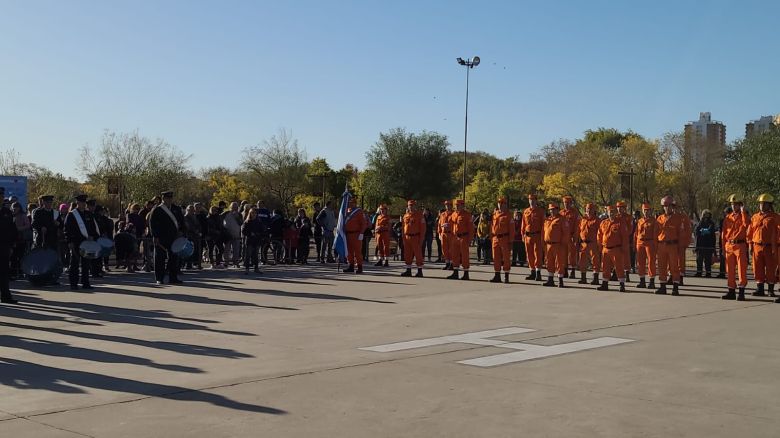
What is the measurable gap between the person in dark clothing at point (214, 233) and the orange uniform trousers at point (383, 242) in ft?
15.7

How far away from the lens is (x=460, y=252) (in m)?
22.6

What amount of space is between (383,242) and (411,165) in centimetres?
4725

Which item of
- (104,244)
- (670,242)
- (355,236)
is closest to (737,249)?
(670,242)

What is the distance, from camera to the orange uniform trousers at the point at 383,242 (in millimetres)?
27141

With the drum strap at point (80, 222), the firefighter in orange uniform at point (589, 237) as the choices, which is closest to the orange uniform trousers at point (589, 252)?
the firefighter in orange uniform at point (589, 237)

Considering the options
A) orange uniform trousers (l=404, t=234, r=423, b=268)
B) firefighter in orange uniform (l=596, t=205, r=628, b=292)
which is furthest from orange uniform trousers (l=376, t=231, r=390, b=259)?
firefighter in orange uniform (l=596, t=205, r=628, b=292)

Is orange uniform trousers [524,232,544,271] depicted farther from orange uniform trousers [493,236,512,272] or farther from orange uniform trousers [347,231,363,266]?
orange uniform trousers [347,231,363,266]

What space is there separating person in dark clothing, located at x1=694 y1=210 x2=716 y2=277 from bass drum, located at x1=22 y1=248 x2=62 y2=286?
684 inches

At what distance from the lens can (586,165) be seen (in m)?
71.0

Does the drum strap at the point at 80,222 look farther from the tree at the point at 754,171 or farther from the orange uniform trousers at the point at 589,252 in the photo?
the tree at the point at 754,171

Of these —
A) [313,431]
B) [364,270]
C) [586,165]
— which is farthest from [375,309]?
[586,165]

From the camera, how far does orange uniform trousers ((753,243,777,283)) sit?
18.0 meters

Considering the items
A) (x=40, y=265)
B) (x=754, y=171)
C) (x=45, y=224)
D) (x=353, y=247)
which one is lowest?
(x=40, y=265)

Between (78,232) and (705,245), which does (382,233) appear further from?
(78,232)
